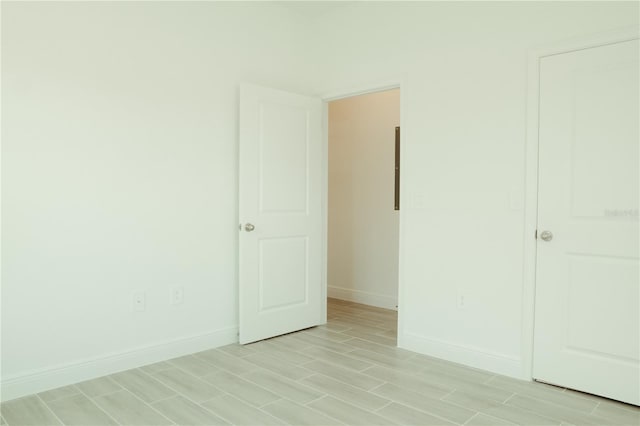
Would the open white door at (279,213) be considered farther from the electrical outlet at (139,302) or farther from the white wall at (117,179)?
the electrical outlet at (139,302)

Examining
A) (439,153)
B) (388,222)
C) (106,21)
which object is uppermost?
(106,21)

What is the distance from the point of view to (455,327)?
305 centimetres

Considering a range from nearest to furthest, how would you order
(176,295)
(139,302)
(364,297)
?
(139,302), (176,295), (364,297)

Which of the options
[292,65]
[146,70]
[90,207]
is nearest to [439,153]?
[292,65]

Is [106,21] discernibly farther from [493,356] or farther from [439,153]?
[493,356]

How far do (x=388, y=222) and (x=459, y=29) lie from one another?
214cm

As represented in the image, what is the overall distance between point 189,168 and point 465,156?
191cm

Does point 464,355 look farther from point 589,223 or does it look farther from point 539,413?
point 589,223

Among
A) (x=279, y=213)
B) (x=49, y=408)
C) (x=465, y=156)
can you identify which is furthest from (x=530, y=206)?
(x=49, y=408)

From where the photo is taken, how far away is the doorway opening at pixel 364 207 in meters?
4.61

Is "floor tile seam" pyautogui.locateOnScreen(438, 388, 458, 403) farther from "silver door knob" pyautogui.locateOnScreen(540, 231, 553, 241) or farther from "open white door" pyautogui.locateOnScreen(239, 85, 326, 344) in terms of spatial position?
"open white door" pyautogui.locateOnScreen(239, 85, 326, 344)

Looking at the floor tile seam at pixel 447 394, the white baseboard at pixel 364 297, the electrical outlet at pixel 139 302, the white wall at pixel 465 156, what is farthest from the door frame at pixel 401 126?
the electrical outlet at pixel 139 302

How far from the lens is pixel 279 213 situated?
11.9ft

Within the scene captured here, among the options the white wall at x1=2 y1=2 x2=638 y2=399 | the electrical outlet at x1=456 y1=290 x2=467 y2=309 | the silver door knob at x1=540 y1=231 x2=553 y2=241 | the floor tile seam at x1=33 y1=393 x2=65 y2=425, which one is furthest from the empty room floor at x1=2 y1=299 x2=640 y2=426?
the silver door knob at x1=540 y1=231 x2=553 y2=241
